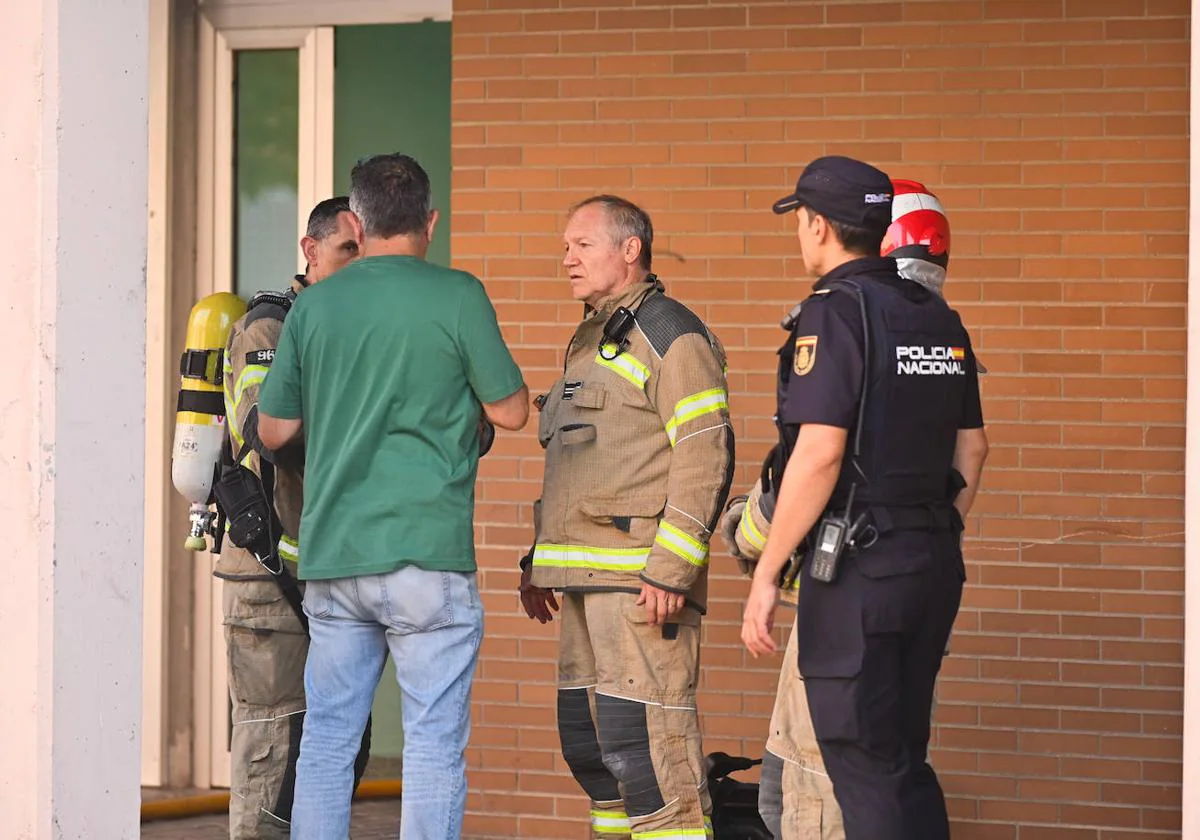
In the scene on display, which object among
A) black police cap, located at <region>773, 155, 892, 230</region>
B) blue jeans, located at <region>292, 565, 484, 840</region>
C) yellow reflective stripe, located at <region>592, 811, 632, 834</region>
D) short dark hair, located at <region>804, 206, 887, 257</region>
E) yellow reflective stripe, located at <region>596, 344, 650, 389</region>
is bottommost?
yellow reflective stripe, located at <region>592, 811, 632, 834</region>

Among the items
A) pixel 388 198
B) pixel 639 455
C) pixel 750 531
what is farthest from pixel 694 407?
pixel 388 198

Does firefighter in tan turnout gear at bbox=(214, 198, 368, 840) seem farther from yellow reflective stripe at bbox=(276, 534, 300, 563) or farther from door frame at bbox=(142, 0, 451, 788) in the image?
door frame at bbox=(142, 0, 451, 788)

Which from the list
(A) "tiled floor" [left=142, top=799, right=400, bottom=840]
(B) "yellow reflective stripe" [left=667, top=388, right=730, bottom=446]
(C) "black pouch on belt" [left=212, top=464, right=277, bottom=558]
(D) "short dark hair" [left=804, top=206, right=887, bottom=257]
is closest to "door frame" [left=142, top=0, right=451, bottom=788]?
(A) "tiled floor" [left=142, top=799, right=400, bottom=840]

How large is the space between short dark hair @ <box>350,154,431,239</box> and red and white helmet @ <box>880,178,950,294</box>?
A: 1281mm

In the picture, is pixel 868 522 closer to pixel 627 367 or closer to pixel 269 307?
pixel 627 367

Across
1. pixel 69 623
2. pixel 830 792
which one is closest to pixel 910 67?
pixel 830 792

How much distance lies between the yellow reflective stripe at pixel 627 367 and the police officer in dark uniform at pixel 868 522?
2.79 ft

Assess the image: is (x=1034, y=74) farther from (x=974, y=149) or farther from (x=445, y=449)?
(x=445, y=449)

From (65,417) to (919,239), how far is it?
7.64 ft

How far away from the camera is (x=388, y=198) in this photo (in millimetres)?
4305

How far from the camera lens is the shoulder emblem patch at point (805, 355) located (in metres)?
3.73

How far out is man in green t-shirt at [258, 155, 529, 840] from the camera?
4156mm

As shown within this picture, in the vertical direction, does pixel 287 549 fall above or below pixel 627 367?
below

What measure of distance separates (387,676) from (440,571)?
2.83 meters
